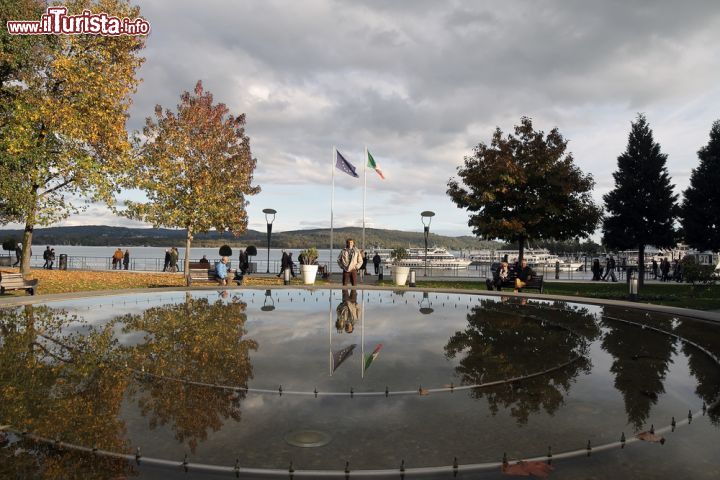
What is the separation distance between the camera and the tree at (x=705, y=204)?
3797 centimetres

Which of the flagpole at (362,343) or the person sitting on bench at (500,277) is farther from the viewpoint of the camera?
the person sitting on bench at (500,277)

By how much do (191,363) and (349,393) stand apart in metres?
3.16

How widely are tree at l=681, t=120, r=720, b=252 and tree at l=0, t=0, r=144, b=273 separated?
41095 millimetres

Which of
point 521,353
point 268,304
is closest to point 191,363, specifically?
point 521,353

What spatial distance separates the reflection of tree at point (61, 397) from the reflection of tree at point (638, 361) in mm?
6069

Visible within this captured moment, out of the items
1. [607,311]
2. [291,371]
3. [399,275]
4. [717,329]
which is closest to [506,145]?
[399,275]

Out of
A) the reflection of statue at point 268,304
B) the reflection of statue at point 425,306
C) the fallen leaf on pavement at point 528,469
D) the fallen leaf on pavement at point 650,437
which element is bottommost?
the fallen leaf on pavement at point 528,469

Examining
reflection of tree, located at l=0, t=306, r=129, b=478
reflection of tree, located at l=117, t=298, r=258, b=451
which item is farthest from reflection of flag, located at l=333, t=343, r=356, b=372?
reflection of tree, located at l=0, t=306, r=129, b=478

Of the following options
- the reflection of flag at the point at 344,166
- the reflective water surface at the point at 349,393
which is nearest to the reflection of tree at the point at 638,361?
the reflective water surface at the point at 349,393

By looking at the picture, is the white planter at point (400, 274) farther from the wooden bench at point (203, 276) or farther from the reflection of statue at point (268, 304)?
the wooden bench at point (203, 276)

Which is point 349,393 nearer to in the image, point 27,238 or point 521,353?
point 521,353

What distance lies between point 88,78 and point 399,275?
18.2 metres

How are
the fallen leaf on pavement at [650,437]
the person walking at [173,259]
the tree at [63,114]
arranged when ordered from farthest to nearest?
the person walking at [173,259], the tree at [63,114], the fallen leaf on pavement at [650,437]

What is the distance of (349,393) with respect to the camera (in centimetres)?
659
